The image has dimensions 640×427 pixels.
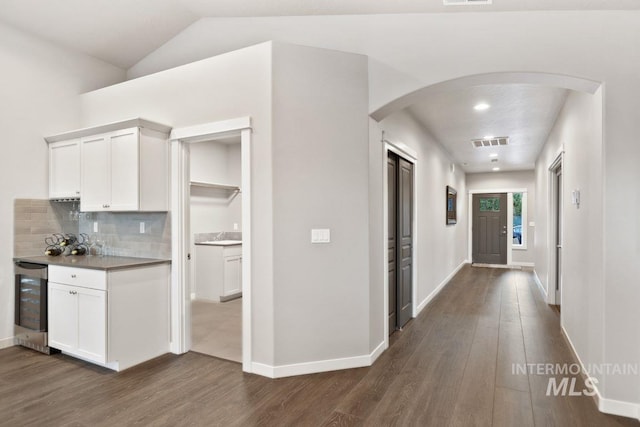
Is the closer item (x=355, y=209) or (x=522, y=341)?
(x=355, y=209)

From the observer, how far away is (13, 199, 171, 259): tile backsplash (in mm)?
3525

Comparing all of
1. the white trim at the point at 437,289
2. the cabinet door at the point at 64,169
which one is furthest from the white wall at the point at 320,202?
the cabinet door at the point at 64,169

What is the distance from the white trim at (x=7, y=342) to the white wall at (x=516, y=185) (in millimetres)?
9829

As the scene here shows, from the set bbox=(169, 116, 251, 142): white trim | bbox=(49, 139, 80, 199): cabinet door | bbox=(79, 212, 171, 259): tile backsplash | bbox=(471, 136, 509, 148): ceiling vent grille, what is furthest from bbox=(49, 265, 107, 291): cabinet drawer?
bbox=(471, 136, 509, 148): ceiling vent grille

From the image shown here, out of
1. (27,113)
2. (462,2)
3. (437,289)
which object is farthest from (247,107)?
(437,289)

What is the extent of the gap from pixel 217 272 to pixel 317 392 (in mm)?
3220

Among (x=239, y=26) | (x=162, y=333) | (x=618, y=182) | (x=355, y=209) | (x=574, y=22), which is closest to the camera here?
(x=618, y=182)

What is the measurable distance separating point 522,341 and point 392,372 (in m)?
1.71

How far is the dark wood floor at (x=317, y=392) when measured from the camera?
230 centimetres

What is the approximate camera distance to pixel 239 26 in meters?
3.64

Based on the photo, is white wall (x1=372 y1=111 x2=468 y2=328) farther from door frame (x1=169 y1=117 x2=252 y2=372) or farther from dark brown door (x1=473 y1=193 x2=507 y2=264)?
dark brown door (x1=473 y1=193 x2=507 y2=264)

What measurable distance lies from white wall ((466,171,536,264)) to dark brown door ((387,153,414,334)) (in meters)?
6.39

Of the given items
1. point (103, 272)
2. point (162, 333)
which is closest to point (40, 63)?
Result: point (103, 272)

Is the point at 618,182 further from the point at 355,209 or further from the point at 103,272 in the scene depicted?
the point at 103,272
